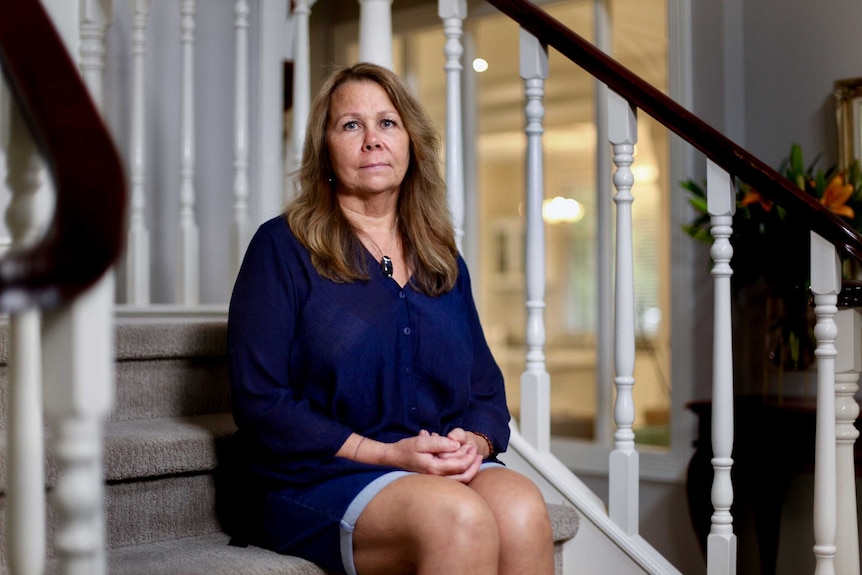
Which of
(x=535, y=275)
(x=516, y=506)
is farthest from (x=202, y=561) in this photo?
(x=535, y=275)

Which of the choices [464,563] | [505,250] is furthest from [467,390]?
[505,250]

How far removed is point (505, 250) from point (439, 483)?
806 cm

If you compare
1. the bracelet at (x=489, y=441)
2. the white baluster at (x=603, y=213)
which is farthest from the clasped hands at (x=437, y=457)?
the white baluster at (x=603, y=213)

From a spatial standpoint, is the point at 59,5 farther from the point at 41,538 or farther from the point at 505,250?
the point at 505,250

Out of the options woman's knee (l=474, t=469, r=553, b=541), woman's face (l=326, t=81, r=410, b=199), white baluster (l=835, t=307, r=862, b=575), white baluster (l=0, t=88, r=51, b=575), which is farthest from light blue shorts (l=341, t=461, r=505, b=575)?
white baluster (l=835, t=307, r=862, b=575)

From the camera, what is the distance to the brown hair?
1.76 meters

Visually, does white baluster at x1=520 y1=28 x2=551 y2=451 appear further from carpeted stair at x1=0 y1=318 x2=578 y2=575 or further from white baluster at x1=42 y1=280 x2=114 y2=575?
white baluster at x1=42 y1=280 x2=114 y2=575

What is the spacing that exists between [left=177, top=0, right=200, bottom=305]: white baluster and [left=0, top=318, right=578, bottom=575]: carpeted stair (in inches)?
18.6

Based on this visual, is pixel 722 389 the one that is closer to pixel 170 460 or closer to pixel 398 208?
pixel 398 208

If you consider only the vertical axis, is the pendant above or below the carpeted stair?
above

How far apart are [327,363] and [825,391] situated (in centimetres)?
93

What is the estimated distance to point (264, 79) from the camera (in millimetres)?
2709

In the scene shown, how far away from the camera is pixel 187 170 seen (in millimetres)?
2594

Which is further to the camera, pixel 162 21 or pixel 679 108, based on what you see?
pixel 162 21
